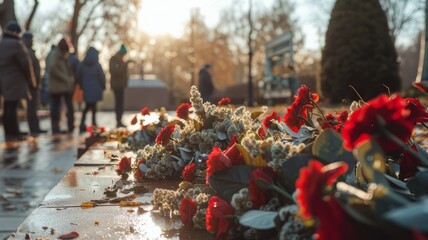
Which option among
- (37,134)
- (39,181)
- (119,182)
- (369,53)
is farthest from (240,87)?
(119,182)

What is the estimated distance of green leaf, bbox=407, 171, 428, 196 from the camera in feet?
5.35

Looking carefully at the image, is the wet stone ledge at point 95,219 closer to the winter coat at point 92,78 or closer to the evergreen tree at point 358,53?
the winter coat at point 92,78

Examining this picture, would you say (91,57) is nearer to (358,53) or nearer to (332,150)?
(358,53)

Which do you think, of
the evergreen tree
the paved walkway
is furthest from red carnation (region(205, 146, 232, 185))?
the evergreen tree

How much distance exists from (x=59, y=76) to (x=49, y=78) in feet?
0.83

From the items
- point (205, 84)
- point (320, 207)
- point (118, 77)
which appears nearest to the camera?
point (320, 207)

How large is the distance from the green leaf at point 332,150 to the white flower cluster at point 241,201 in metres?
0.23

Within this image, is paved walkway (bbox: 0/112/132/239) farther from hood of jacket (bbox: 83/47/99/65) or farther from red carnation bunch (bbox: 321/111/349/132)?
red carnation bunch (bbox: 321/111/349/132)

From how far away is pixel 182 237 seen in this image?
1.98 metres

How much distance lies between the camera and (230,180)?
1.88 metres

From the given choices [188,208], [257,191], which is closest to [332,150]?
[257,191]

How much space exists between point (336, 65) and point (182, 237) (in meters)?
17.0

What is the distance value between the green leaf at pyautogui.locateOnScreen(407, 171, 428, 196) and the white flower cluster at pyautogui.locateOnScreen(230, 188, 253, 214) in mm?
452

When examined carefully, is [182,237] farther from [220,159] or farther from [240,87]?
[240,87]
